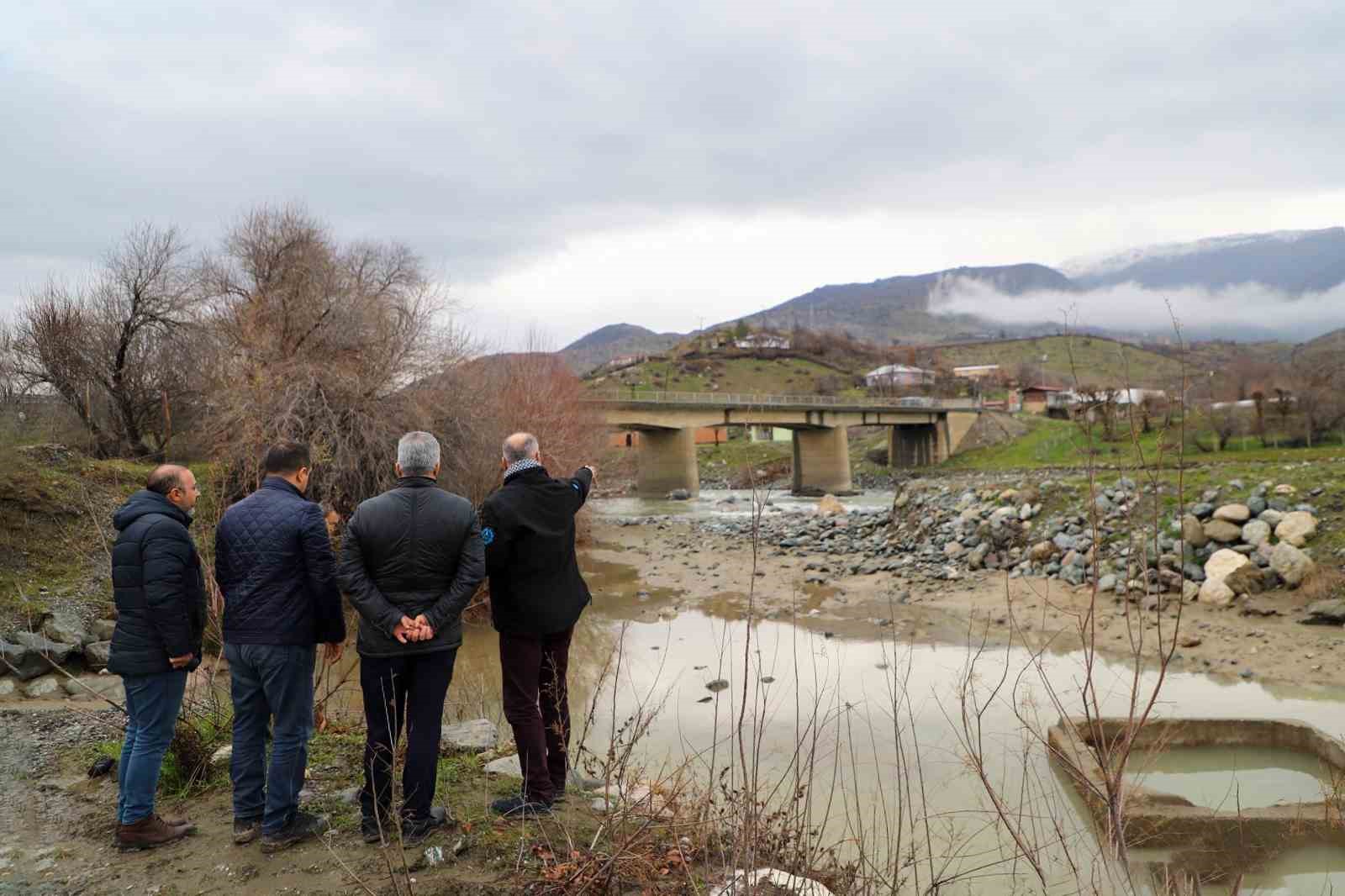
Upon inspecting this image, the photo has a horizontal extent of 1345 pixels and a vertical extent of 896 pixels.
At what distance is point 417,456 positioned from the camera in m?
4.24

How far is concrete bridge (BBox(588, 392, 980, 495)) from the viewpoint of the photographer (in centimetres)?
4525

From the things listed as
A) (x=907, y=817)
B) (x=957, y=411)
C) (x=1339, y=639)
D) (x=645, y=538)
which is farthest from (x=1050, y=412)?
A: (x=907, y=817)

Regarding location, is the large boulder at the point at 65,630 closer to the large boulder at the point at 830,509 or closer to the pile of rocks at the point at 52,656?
the pile of rocks at the point at 52,656

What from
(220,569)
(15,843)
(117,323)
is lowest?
(15,843)

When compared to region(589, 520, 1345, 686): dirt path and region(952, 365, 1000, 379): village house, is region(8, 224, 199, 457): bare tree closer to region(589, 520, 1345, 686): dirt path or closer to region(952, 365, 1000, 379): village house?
region(589, 520, 1345, 686): dirt path

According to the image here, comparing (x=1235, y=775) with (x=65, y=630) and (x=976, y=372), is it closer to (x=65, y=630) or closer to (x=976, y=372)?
(x=65, y=630)

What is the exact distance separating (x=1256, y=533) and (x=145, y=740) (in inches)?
594

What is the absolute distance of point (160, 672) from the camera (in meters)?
4.11

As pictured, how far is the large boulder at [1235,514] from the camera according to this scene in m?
13.9

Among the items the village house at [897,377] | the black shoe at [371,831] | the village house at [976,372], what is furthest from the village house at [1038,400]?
the black shoe at [371,831]

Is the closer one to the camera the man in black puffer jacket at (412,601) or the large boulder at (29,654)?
the man in black puffer jacket at (412,601)

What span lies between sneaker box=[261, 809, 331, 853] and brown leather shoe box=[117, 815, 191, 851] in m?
0.52

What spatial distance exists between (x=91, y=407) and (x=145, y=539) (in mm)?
21262

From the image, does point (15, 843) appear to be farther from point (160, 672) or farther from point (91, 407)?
point (91, 407)
